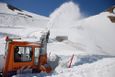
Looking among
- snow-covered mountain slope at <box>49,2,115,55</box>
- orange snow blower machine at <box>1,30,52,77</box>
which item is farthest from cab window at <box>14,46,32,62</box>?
snow-covered mountain slope at <box>49,2,115,55</box>

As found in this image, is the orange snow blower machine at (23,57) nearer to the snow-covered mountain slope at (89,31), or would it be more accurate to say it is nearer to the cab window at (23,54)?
the cab window at (23,54)

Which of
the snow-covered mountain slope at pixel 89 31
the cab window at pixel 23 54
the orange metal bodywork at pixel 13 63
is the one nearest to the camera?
the orange metal bodywork at pixel 13 63

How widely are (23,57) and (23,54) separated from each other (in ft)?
0.30

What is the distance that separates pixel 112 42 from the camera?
2066 cm

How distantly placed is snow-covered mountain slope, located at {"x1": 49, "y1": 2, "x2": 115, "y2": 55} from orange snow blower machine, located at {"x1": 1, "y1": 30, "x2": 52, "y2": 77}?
11.8 meters

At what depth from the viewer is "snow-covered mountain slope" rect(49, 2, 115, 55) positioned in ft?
64.9

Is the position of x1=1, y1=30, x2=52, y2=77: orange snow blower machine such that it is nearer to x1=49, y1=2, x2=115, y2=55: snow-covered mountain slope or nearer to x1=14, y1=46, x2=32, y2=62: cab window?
x1=14, y1=46, x2=32, y2=62: cab window

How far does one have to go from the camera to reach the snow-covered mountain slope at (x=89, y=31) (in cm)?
1978

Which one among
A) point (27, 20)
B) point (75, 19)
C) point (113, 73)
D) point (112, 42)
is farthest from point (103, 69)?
point (27, 20)

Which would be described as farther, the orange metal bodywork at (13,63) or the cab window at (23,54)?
the cab window at (23,54)

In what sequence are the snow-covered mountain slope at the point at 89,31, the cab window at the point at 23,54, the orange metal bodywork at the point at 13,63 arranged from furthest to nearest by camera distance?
the snow-covered mountain slope at the point at 89,31, the cab window at the point at 23,54, the orange metal bodywork at the point at 13,63

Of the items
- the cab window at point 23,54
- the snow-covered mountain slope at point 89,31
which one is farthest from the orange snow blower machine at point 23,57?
the snow-covered mountain slope at point 89,31

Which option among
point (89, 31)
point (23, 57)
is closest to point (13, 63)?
point (23, 57)

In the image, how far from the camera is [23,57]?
266 inches
